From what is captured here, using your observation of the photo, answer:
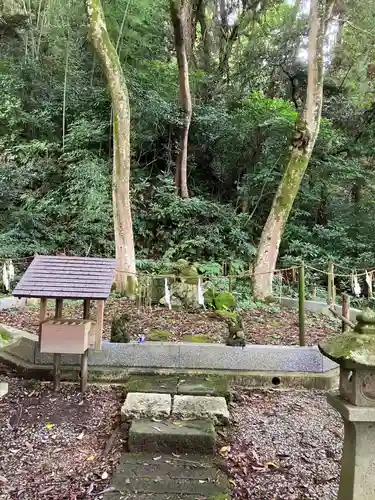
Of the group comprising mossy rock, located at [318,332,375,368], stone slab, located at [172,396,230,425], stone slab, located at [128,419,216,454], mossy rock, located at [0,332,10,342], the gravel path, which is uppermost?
mossy rock, located at [318,332,375,368]

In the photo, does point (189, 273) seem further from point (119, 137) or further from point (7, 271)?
point (7, 271)

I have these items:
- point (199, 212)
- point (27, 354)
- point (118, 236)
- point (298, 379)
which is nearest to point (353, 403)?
point (298, 379)

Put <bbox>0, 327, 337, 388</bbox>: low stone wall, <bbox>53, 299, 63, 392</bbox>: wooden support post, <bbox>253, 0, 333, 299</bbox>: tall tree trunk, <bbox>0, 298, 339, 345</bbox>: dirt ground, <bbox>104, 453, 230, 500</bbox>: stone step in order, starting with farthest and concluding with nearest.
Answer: <bbox>253, 0, 333, 299</bbox>: tall tree trunk
<bbox>0, 298, 339, 345</bbox>: dirt ground
<bbox>0, 327, 337, 388</bbox>: low stone wall
<bbox>53, 299, 63, 392</bbox>: wooden support post
<bbox>104, 453, 230, 500</bbox>: stone step

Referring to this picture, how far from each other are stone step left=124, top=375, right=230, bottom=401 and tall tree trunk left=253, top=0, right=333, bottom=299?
12.8ft

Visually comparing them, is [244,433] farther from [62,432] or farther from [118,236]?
[118,236]

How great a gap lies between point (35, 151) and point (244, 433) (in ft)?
33.8

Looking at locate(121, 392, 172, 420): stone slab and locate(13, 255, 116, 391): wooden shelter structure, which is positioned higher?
locate(13, 255, 116, 391): wooden shelter structure

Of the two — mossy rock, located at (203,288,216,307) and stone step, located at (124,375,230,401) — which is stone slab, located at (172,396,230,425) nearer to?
stone step, located at (124,375,230,401)

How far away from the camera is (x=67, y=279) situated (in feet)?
14.3

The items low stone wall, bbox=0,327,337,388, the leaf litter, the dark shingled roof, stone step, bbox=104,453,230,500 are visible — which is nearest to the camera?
stone step, bbox=104,453,230,500

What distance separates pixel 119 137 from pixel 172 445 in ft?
20.6

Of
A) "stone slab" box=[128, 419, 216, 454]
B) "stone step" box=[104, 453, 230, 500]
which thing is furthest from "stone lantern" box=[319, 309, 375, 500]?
"stone slab" box=[128, 419, 216, 454]

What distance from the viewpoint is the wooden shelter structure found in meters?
4.15

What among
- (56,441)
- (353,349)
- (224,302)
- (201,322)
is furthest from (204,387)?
(224,302)
